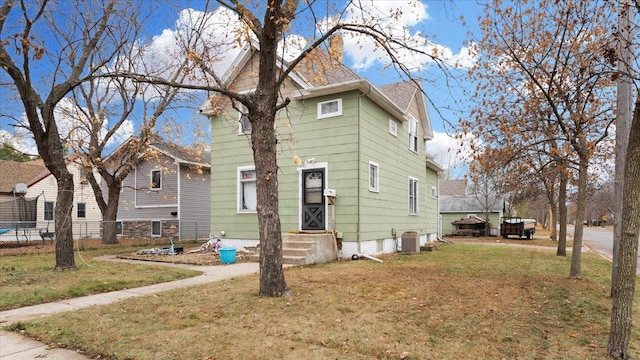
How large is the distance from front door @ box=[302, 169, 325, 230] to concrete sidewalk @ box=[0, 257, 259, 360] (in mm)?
2665

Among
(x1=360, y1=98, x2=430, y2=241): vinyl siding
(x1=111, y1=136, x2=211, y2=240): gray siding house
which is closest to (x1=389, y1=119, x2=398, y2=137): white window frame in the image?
(x1=360, y1=98, x2=430, y2=241): vinyl siding

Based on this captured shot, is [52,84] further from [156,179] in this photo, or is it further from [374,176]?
[156,179]

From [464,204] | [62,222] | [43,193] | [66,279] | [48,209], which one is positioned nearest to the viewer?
[66,279]

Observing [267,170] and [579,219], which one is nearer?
[267,170]

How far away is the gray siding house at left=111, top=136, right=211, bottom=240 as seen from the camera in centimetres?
2061

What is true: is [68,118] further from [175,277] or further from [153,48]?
[175,277]

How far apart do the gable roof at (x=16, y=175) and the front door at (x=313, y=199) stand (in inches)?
790

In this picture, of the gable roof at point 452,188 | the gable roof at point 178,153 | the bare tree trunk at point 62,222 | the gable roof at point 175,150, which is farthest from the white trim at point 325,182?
the gable roof at point 452,188

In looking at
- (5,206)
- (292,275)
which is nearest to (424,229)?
(292,275)

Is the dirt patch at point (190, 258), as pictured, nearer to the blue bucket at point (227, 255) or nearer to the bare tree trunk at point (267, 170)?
the blue bucket at point (227, 255)

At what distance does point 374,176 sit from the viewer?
13016mm

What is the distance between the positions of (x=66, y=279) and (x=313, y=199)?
6.87m

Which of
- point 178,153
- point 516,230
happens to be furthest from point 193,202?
point 516,230

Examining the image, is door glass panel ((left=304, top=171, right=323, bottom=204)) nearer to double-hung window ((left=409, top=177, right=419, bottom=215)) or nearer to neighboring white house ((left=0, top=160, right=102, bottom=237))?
double-hung window ((left=409, top=177, right=419, bottom=215))
